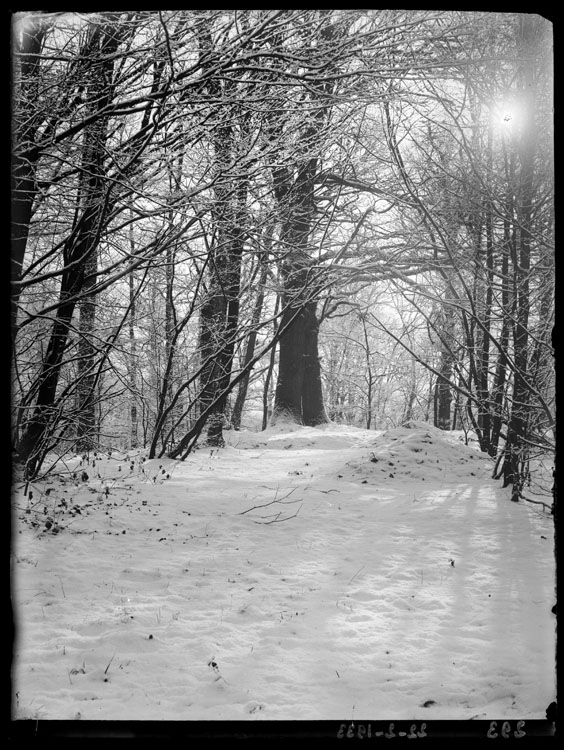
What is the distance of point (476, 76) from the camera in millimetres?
6434

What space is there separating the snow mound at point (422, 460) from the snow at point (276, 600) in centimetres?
79

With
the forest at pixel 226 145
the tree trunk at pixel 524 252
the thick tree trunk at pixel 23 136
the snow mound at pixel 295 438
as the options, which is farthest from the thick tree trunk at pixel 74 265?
the snow mound at pixel 295 438

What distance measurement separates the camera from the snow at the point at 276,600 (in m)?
3.06

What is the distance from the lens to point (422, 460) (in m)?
9.97

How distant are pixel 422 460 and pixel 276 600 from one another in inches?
242

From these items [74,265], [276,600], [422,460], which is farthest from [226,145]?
[422,460]

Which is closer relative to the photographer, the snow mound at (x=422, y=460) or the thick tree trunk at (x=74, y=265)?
the thick tree trunk at (x=74, y=265)

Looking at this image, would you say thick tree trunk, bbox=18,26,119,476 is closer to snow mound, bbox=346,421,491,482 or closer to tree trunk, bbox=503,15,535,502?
tree trunk, bbox=503,15,535,502

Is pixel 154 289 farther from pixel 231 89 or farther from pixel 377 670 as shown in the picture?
pixel 377 670

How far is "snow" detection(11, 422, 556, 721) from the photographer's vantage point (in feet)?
10.0

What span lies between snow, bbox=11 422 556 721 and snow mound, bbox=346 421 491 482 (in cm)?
79

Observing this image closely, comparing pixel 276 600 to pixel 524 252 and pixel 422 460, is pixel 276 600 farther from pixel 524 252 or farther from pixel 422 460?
pixel 422 460

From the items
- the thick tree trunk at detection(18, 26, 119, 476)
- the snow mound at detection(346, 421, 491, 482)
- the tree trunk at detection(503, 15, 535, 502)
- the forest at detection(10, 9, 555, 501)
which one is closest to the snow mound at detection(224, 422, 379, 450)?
the snow mound at detection(346, 421, 491, 482)

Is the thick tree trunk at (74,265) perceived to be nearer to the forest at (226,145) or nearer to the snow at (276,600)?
the forest at (226,145)
